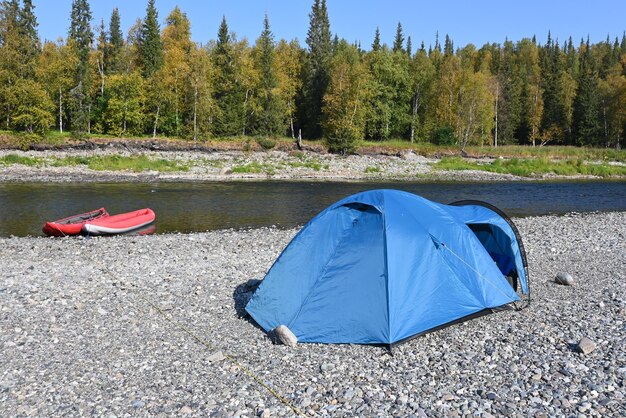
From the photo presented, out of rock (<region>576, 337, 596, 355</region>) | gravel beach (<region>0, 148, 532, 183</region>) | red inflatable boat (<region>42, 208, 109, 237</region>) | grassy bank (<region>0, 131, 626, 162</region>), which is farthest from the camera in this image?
grassy bank (<region>0, 131, 626, 162</region>)

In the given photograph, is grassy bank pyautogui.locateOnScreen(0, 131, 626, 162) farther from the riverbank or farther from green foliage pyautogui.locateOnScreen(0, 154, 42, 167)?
green foliage pyautogui.locateOnScreen(0, 154, 42, 167)

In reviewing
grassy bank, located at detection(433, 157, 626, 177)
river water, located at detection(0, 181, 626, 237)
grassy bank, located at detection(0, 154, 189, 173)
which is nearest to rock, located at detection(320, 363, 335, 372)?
river water, located at detection(0, 181, 626, 237)

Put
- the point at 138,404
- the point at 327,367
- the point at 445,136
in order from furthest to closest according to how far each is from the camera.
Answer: the point at 445,136, the point at 327,367, the point at 138,404

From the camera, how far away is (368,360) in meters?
7.36

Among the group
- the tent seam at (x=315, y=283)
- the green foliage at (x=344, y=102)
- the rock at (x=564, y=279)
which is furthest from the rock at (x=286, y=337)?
the green foliage at (x=344, y=102)

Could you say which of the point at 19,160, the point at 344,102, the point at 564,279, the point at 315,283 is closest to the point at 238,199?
the point at 564,279

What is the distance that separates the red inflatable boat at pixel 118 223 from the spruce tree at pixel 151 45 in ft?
144

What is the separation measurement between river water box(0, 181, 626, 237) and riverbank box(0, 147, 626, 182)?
382cm

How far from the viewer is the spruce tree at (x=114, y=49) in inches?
2424

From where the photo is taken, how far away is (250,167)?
44.7 meters

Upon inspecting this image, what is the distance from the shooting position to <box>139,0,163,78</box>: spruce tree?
60594 mm

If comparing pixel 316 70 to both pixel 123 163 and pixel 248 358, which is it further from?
pixel 248 358

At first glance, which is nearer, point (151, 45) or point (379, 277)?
point (379, 277)

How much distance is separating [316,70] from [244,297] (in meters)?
60.3
